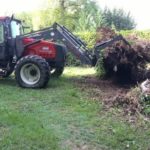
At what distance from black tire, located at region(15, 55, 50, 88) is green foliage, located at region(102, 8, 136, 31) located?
25.9m

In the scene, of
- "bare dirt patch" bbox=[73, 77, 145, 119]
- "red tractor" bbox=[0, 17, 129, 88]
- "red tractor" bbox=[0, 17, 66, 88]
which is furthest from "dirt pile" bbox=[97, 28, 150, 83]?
"red tractor" bbox=[0, 17, 66, 88]

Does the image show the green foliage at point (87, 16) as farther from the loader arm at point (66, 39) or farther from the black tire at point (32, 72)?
the black tire at point (32, 72)

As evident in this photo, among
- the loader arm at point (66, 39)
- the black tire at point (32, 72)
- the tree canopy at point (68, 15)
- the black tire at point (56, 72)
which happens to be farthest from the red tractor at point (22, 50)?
the tree canopy at point (68, 15)

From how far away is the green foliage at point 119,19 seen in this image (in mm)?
36438

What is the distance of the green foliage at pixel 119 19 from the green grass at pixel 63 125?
2752cm

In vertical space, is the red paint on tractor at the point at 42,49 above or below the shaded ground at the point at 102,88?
above

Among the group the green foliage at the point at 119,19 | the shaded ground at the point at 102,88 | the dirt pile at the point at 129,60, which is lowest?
the shaded ground at the point at 102,88

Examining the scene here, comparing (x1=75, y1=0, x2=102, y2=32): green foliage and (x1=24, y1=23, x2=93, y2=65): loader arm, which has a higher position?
(x1=75, y1=0, x2=102, y2=32): green foliage

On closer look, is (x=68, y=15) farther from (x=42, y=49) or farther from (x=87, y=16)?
(x=42, y=49)

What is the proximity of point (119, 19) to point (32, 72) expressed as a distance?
26.5 meters

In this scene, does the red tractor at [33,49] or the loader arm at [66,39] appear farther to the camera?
the loader arm at [66,39]

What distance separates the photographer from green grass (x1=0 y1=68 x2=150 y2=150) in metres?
6.14

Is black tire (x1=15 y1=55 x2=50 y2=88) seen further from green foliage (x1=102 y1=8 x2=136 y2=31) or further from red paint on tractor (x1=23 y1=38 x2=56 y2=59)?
green foliage (x1=102 y1=8 x2=136 y2=31)

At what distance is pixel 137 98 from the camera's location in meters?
Answer: 8.19
